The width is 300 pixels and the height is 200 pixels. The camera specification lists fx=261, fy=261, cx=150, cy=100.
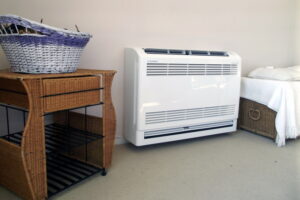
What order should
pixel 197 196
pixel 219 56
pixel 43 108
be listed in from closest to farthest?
pixel 43 108 < pixel 197 196 < pixel 219 56

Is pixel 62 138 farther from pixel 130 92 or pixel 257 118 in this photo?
pixel 257 118

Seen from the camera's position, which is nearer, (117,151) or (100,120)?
(100,120)

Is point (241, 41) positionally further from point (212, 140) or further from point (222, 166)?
point (222, 166)

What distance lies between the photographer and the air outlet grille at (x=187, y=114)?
1554 mm

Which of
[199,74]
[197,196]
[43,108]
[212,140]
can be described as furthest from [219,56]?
[43,108]

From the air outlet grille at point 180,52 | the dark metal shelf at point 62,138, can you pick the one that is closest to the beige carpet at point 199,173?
the dark metal shelf at point 62,138

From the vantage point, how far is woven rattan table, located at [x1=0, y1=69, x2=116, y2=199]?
36.5 inches

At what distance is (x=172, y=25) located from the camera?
5.83 ft

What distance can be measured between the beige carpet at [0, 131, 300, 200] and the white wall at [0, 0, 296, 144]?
372mm

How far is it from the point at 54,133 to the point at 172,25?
104 cm

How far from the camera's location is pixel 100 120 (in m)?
1.28

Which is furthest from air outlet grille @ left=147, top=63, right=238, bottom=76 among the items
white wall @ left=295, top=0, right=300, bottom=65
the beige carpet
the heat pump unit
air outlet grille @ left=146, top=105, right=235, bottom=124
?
white wall @ left=295, top=0, right=300, bottom=65

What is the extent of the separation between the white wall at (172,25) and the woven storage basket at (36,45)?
37 cm

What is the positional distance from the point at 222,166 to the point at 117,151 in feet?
2.02
